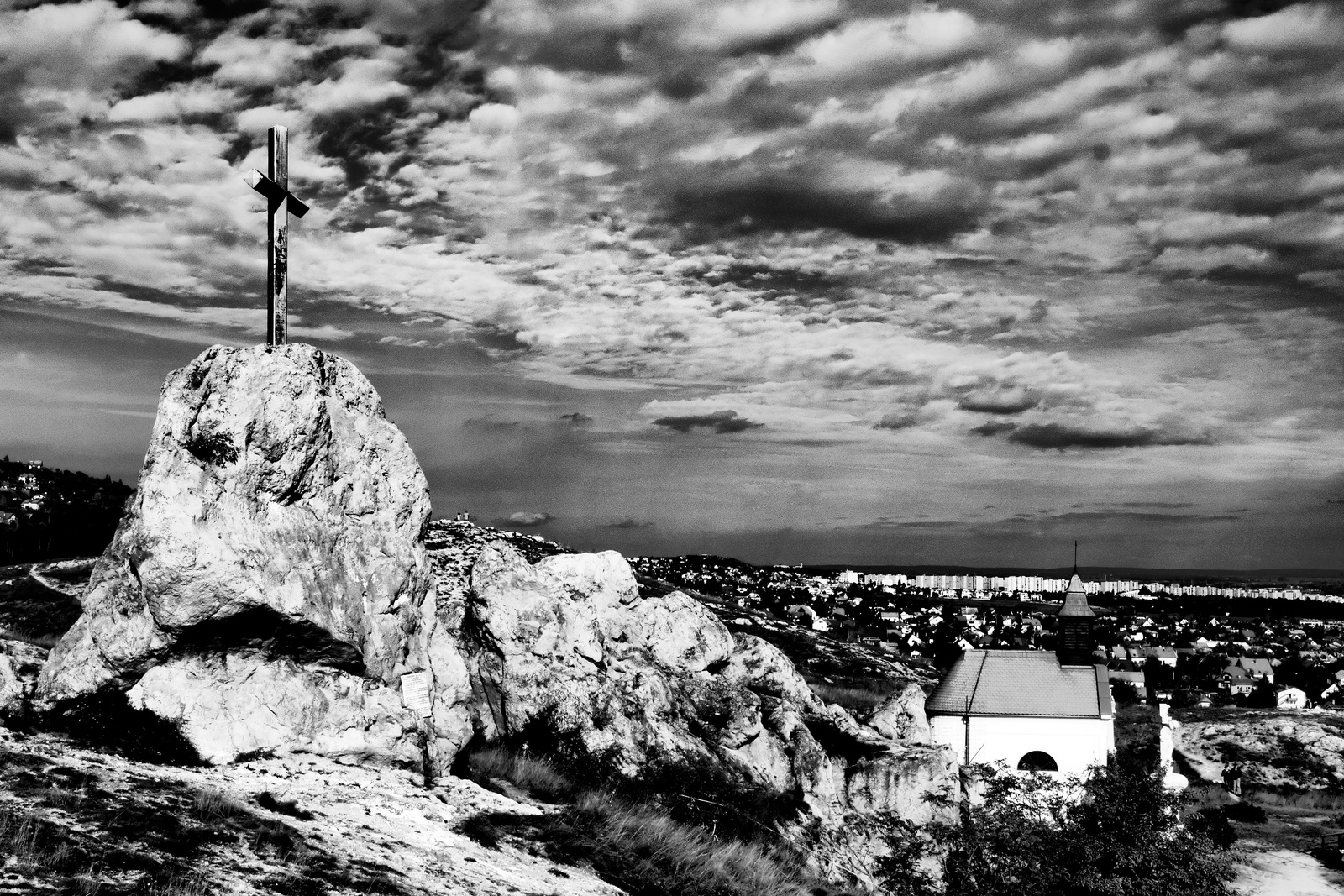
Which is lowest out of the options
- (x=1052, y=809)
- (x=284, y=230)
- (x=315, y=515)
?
(x=1052, y=809)

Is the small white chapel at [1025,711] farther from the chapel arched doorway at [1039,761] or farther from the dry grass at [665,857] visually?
the dry grass at [665,857]

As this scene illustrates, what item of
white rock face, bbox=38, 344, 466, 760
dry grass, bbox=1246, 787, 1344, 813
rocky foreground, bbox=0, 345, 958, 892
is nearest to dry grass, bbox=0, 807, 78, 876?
rocky foreground, bbox=0, 345, 958, 892

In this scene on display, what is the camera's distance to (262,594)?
11.0m

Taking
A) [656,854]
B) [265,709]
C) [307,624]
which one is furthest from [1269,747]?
[265,709]

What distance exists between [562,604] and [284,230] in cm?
758

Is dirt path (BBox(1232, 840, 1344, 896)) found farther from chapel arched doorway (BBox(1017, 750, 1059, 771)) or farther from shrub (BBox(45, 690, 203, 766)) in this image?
shrub (BBox(45, 690, 203, 766))

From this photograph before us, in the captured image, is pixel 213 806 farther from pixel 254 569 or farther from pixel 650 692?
pixel 650 692

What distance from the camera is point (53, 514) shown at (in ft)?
273

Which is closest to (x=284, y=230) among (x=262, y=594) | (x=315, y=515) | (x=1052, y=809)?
(x=315, y=515)

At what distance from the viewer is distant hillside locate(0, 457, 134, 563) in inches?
2751

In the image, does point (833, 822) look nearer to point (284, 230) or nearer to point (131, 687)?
point (131, 687)

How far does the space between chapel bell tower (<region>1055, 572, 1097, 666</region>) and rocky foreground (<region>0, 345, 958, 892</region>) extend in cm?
3550

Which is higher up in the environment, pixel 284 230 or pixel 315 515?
pixel 284 230

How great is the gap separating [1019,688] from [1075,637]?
17.6 feet
